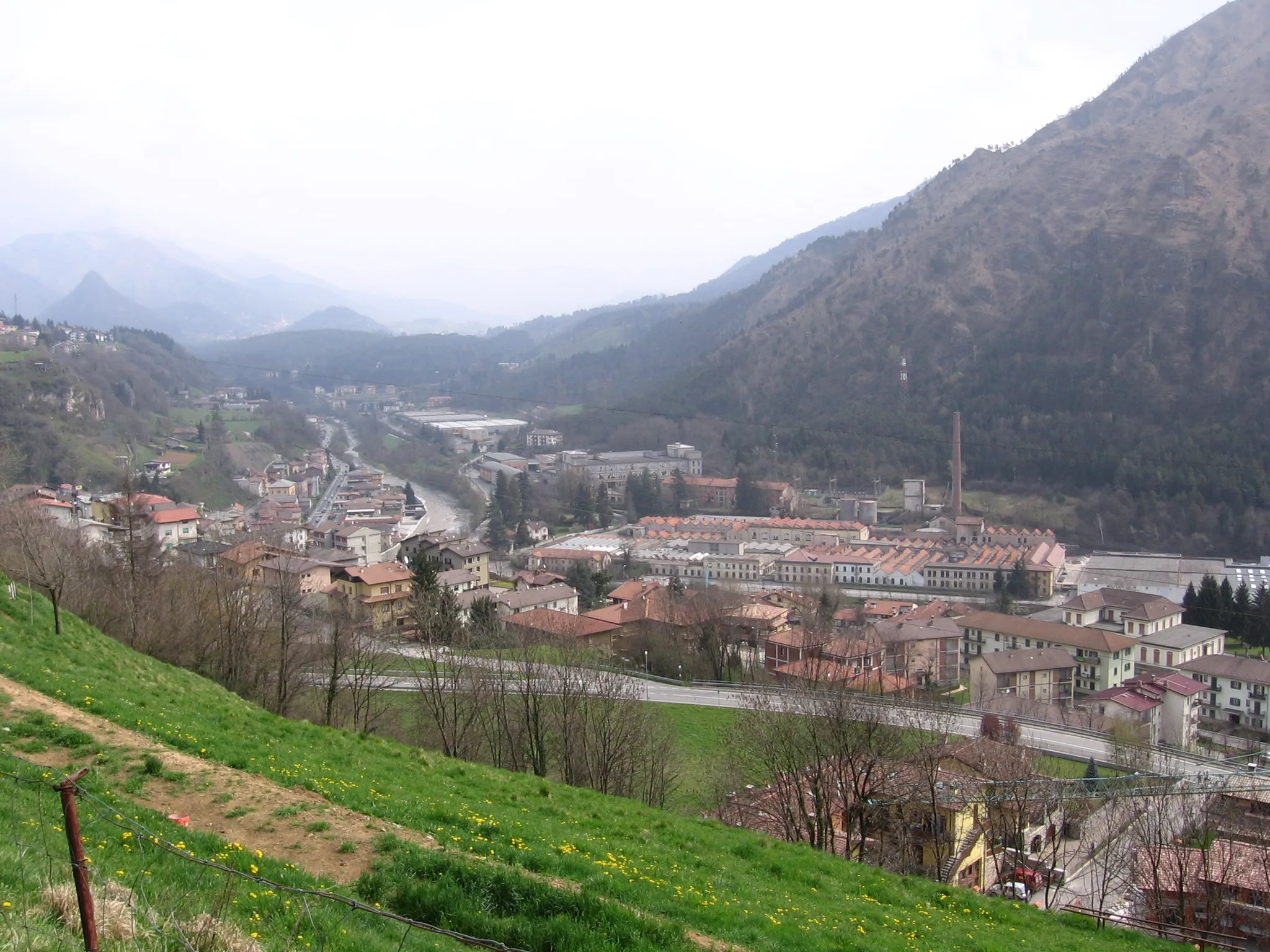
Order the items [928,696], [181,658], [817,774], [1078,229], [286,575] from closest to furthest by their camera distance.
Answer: [817,774] → [181,658] → [286,575] → [928,696] → [1078,229]

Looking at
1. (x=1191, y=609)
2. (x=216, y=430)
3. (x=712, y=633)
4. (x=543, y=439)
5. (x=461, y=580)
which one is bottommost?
(x=1191, y=609)

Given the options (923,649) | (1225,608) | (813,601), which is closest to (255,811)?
(923,649)

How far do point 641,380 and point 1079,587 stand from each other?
74764mm

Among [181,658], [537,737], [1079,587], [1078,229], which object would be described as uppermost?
[1078,229]

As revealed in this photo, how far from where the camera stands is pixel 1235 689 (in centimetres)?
2377

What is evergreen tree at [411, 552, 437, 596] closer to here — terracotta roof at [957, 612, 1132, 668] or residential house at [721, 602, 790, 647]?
residential house at [721, 602, 790, 647]

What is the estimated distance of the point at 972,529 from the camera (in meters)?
45.2

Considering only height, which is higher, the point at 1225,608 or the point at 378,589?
the point at 378,589

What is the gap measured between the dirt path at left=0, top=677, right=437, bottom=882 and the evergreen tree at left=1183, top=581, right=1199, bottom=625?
3203cm

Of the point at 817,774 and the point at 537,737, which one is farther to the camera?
the point at 537,737

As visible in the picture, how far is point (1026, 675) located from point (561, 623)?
42.6 ft

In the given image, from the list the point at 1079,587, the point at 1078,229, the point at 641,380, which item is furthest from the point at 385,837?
the point at 641,380

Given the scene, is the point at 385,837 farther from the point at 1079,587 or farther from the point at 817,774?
the point at 1079,587

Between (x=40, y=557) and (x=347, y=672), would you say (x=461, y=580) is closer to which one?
(x=347, y=672)
